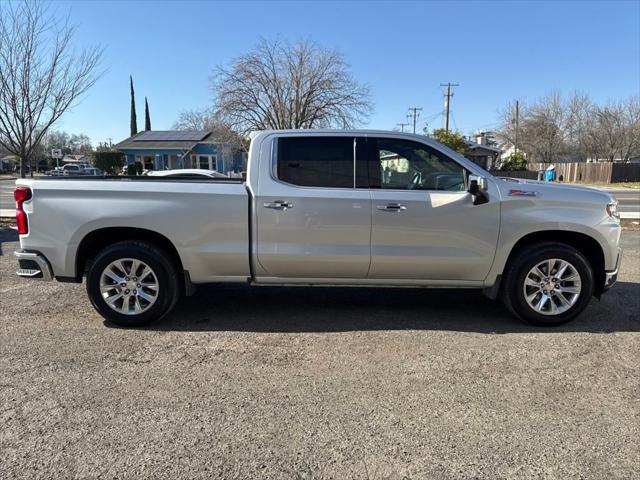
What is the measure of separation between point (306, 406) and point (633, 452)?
1.94 meters

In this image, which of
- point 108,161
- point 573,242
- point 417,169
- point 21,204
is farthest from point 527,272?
point 108,161

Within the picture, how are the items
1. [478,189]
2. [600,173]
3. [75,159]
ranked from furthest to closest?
[75,159], [600,173], [478,189]

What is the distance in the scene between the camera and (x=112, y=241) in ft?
15.5

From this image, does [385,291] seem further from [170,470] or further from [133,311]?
[170,470]

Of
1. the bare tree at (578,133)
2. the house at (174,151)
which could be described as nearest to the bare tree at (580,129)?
the bare tree at (578,133)

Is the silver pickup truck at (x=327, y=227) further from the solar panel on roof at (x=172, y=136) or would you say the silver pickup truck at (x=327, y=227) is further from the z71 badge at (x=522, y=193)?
the solar panel on roof at (x=172, y=136)

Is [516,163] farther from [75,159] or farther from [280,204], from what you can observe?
[75,159]

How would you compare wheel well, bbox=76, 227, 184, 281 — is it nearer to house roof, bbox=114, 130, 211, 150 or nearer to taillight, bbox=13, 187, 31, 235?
taillight, bbox=13, 187, 31, 235

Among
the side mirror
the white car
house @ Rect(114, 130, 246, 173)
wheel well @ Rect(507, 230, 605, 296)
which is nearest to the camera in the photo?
the side mirror

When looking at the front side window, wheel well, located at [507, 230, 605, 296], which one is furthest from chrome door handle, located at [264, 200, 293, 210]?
wheel well, located at [507, 230, 605, 296]

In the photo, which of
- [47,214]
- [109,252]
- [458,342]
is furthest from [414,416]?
[47,214]

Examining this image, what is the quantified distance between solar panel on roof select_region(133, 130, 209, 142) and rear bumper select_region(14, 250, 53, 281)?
4183cm

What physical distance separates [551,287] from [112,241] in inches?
173

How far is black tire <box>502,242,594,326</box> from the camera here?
4535 millimetres
